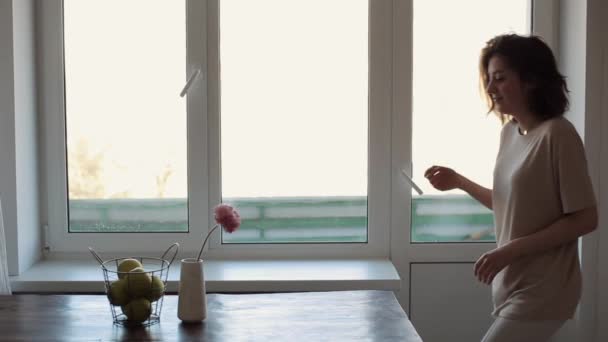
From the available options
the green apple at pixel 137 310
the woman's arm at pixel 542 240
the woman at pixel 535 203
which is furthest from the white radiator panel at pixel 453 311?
the green apple at pixel 137 310

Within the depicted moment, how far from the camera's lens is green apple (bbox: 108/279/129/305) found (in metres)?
1.83

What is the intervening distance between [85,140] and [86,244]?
436mm

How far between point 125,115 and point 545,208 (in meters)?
1.77

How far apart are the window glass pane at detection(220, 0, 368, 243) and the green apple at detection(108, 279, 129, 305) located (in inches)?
47.9

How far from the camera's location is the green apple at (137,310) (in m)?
1.84

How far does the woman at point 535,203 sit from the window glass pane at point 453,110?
2.96 feet

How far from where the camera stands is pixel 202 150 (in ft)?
9.77

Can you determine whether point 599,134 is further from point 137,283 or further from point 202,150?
point 137,283

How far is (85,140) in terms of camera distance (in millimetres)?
3020

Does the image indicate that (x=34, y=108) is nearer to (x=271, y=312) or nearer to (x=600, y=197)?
(x=271, y=312)

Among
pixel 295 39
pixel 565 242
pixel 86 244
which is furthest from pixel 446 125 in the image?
pixel 86 244

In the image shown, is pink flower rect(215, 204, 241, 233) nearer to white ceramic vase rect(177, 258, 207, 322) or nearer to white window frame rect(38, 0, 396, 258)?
white ceramic vase rect(177, 258, 207, 322)

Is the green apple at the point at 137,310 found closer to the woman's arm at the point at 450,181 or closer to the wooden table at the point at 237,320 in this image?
the wooden table at the point at 237,320

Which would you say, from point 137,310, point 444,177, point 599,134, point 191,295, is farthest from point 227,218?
point 599,134
